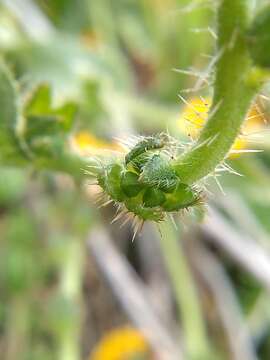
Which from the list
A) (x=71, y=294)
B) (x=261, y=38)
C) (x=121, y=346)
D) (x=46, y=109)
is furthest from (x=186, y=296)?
(x=261, y=38)

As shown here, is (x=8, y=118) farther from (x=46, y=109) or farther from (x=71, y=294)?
(x=71, y=294)

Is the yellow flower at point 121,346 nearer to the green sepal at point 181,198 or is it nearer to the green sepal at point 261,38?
the green sepal at point 181,198

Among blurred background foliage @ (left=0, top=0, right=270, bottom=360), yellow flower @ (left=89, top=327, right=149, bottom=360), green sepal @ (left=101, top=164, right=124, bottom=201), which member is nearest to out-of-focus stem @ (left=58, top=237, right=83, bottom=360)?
blurred background foliage @ (left=0, top=0, right=270, bottom=360)

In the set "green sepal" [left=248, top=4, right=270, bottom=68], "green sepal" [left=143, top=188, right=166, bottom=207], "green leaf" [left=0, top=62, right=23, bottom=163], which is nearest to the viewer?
"green sepal" [left=248, top=4, right=270, bottom=68]

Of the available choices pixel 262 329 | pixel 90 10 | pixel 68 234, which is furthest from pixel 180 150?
pixel 90 10

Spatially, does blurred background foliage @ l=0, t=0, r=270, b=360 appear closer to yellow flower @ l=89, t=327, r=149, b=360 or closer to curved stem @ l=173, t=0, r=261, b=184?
yellow flower @ l=89, t=327, r=149, b=360

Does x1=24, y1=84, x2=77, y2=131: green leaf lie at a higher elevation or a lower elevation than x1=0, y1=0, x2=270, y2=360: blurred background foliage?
lower

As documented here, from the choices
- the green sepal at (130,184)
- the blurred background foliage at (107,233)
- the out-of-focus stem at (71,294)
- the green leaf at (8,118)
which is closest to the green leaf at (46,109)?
the green leaf at (8,118)
